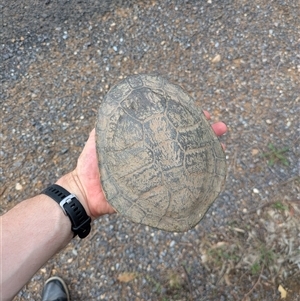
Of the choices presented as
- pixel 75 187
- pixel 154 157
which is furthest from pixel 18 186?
pixel 154 157

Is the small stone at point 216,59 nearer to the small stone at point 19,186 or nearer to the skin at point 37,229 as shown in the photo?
the skin at point 37,229

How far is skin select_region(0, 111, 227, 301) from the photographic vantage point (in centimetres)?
194

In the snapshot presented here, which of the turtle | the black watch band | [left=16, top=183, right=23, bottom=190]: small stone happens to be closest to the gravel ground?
[left=16, top=183, right=23, bottom=190]: small stone

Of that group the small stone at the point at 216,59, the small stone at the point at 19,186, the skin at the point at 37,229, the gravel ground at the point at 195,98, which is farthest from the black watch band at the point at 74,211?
the small stone at the point at 216,59

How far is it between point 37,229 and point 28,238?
7 centimetres

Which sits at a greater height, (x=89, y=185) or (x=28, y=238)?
(x=28, y=238)

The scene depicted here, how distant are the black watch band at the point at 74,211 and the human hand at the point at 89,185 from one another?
0.40ft

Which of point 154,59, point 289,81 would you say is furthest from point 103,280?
point 289,81

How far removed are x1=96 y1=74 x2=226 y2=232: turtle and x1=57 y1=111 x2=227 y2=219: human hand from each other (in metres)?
0.26

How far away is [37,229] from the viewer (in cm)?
210

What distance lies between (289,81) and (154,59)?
1245 mm

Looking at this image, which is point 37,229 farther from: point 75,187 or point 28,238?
point 75,187

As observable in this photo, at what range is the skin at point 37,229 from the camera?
1.94 meters

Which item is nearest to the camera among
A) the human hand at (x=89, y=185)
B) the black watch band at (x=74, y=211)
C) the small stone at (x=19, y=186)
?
the black watch band at (x=74, y=211)
